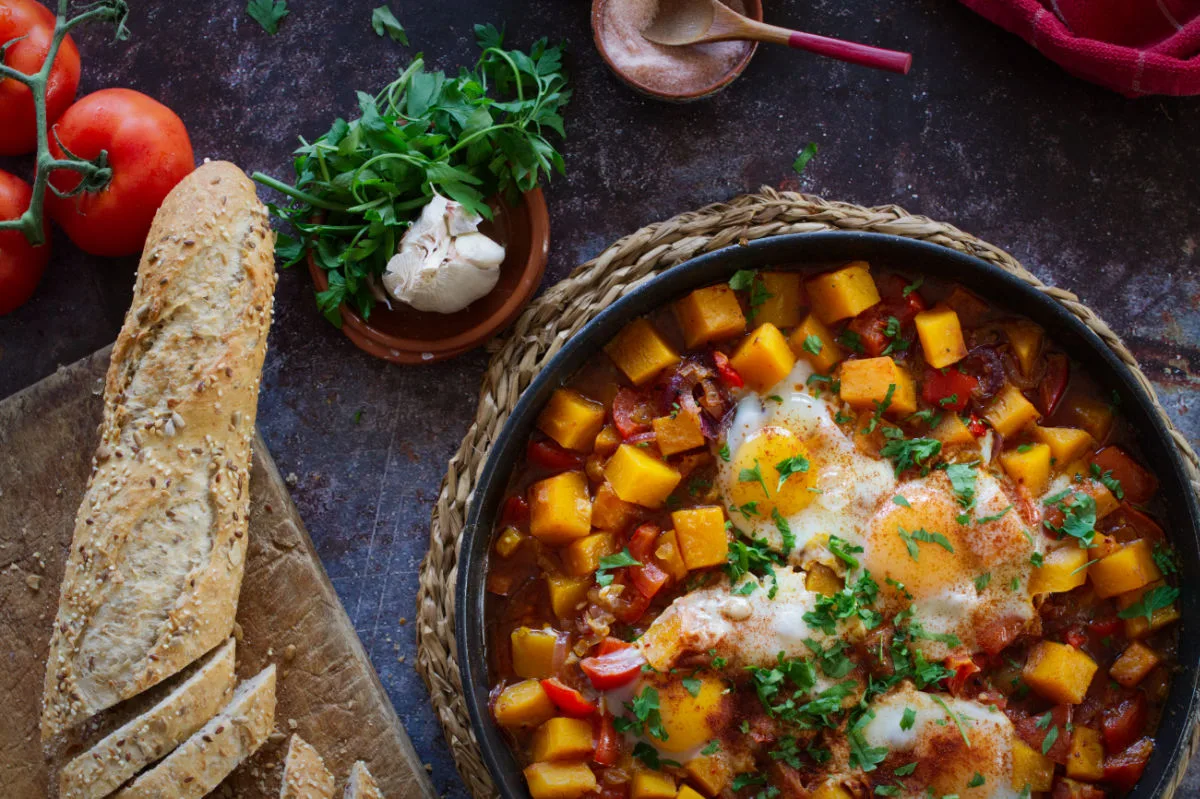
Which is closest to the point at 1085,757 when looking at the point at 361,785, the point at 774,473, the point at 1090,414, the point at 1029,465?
the point at 1029,465

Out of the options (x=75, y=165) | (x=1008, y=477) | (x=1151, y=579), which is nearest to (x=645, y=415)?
(x=1008, y=477)

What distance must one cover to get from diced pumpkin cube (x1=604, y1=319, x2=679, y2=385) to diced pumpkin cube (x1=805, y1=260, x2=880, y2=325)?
1.89 ft

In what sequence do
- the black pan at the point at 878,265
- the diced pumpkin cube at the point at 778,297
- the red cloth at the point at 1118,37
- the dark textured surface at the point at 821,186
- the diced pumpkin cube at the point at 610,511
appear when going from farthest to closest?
the dark textured surface at the point at 821,186 → the red cloth at the point at 1118,37 → the diced pumpkin cube at the point at 778,297 → the diced pumpkin cube at the point at 610,511 → the black pan at the point at 878,265

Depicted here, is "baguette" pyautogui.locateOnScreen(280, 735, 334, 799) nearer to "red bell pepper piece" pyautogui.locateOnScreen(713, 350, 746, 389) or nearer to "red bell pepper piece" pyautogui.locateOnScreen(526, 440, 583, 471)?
"red bell pepper piece" pyautogui.locateOnScreen(526, 440, 583, 471)

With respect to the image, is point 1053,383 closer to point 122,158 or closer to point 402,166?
point 402,166

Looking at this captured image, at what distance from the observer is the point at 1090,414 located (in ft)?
12.2

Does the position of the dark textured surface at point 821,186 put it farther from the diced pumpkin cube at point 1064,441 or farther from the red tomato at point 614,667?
the red tomato at point 614,667

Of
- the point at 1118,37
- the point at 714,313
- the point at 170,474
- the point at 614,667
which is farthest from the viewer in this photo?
the point at 1118,37

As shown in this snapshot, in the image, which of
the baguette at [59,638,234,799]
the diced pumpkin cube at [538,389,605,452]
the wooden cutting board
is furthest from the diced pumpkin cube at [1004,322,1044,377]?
the baguette at [59,638,234,799]

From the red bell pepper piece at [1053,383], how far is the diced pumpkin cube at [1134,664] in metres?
0.89

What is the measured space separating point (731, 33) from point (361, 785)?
316 cm

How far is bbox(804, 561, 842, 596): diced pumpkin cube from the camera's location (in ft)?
11.7

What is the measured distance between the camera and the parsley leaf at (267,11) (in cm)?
436

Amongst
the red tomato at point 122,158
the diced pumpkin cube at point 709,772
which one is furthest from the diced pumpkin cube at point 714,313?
the red tomato at point 122,158
